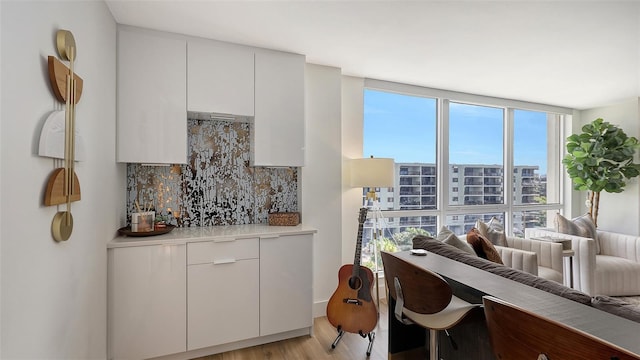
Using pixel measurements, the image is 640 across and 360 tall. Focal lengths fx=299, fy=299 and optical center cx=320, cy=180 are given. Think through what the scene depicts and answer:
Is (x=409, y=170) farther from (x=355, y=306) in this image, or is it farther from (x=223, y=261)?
(x=223, y=261)

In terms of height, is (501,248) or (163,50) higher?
(163,50)

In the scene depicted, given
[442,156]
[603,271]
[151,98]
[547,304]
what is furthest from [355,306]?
[603,271]

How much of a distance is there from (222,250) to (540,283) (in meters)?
1.94

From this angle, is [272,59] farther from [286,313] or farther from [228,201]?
[286,313]

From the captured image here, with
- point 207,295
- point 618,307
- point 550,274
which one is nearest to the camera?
point 618,307

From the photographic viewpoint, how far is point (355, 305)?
2322 millimetres

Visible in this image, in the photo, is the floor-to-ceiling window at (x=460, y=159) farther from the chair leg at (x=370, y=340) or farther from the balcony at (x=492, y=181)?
the chair leg at (x=370, y=340)

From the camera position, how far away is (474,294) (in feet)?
4.65

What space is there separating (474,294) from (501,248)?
1.74 meters

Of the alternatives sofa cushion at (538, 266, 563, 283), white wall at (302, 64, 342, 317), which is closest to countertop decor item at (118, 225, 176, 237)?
white wall at (302, 64, 342, 317)

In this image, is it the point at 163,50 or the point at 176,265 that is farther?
the point at 163,50

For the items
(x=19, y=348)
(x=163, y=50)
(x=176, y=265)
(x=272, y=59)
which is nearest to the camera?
(x=19, y=348)

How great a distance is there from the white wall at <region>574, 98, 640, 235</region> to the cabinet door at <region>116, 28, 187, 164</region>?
18.8 feet

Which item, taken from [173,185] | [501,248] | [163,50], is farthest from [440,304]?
[163,50]
